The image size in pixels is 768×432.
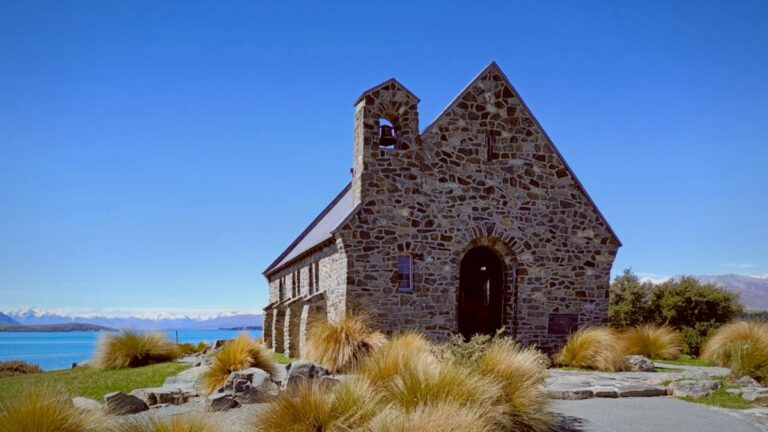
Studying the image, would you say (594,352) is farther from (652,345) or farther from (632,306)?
(632,306)

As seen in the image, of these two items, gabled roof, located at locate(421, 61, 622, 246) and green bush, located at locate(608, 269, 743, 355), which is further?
green bush, located at locate(608, 269, 743, 355)

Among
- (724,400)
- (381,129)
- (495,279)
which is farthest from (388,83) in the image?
(724,400)

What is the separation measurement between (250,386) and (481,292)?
10.7 meters

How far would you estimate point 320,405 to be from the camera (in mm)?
8203

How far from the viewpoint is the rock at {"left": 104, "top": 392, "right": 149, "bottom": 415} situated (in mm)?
9852

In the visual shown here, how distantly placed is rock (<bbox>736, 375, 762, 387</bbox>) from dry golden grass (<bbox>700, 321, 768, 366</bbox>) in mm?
2089

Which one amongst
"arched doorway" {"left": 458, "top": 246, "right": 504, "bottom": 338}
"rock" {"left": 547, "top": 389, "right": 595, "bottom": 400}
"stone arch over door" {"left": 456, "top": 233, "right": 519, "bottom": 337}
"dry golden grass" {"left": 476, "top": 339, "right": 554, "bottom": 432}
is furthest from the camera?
"arched doorway" {"left": 458, "top": 246, "right": 504, "bottom": 338}

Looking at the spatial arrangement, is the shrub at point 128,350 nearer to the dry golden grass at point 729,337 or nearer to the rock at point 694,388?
the rock at point 694,388

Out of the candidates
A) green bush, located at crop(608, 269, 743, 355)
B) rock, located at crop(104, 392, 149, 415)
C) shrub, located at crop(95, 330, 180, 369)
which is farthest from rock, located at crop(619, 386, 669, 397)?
shrub, located at crop(95, 330, 180, 369)

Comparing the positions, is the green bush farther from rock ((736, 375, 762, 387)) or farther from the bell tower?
the bell tower

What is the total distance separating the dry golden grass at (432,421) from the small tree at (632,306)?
67.7 ft

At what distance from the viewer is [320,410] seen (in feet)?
26.8

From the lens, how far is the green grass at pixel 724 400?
11.3 meters

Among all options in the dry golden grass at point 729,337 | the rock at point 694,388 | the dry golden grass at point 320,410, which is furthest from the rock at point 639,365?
the dry golden grass at point 320,410
